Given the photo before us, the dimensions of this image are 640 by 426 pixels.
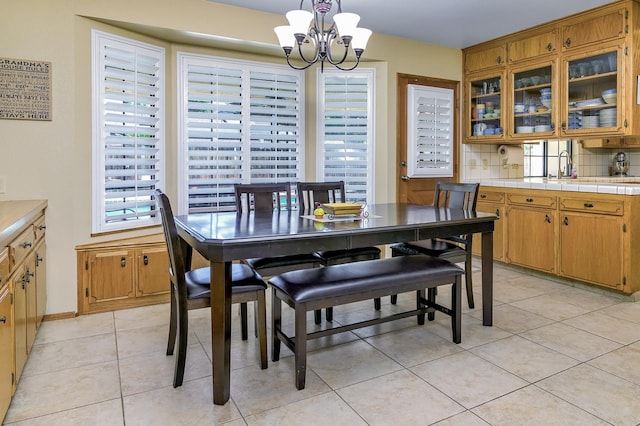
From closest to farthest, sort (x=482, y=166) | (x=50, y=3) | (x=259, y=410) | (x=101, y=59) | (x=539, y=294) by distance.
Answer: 1. (x=259, y=410)
2. (x=50, y=3)
3. (x=101, y=59)
4. (x=539, y=294)
5. (x=482, y=166)

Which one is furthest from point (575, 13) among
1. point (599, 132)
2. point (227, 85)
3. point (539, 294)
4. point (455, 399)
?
point (455, 399)

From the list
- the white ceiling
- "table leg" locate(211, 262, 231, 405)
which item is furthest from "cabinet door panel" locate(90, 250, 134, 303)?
the white ceiling

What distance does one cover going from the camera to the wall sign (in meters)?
2.97

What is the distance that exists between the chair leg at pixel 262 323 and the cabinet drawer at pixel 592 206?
3056 mm

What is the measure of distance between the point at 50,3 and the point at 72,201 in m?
1.39

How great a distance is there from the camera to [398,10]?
3887 millimetres

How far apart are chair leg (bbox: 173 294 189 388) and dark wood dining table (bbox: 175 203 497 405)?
19 cm

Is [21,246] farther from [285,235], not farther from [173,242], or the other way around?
[285,235]

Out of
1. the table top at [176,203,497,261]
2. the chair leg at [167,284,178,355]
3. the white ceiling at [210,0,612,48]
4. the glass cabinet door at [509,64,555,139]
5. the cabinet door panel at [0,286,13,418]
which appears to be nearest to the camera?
the cabinet door panel at [0,286,13,418]

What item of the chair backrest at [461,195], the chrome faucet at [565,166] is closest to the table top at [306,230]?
the chair backrest at [461,195]

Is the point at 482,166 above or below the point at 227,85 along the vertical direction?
below

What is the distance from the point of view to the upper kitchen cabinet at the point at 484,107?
4910 mm

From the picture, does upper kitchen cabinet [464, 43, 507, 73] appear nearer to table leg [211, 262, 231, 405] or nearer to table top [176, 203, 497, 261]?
table top [176, 203, 497, 261]

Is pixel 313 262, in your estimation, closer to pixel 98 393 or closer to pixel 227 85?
pixel 98 393
